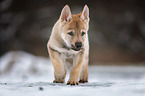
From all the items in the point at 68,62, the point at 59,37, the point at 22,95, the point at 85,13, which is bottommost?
the point at 22,95

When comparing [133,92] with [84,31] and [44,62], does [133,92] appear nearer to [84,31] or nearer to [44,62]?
[84,31]

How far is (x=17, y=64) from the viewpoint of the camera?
56.7ft

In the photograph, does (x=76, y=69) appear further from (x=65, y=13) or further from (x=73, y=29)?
(x=65, y=13)

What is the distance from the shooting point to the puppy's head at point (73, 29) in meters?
5.26

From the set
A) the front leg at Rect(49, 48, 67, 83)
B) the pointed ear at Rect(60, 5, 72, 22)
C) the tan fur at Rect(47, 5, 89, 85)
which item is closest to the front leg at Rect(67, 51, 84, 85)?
the tan fur at Rect(47, 5, 89, 85)

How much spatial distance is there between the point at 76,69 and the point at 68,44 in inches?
26.8

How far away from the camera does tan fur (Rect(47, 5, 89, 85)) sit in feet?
17.8

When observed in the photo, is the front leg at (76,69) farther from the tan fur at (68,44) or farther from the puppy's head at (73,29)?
the puppy's head at (73,29)

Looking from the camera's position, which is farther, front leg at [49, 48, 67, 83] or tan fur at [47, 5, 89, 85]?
front leg at [49, 48, 67, 83]

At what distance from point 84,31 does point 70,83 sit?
137cm

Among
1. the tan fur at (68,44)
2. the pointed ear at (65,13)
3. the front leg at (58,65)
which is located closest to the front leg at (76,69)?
the tan fur at (68,44)

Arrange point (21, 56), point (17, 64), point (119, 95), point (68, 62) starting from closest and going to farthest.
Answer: point (119, 95) < point (68, 62) < point (17, 64) < point (21, 56)

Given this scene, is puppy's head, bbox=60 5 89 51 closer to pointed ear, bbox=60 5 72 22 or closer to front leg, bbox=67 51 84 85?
pointed ear, bbox=60 5 72 22

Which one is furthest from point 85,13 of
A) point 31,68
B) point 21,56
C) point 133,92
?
point 21,56
